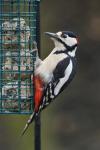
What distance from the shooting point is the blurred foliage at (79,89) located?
15016 millimetres

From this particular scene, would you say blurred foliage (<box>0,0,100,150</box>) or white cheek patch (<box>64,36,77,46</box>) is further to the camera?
blurred foliage (<box>0,0,100,150</box>)

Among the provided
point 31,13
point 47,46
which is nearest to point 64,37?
point 31,13

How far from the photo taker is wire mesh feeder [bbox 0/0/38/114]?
9594mm

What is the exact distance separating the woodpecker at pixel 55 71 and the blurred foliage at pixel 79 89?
525 cm

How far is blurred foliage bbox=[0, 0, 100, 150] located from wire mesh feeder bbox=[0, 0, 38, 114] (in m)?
5.11

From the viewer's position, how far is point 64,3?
51.0 feet

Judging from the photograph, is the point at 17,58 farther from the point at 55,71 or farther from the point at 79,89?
the point at 79,89

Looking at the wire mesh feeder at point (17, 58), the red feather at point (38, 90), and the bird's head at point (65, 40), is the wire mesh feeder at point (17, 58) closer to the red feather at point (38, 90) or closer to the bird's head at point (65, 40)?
the red feather at point (38, 90)

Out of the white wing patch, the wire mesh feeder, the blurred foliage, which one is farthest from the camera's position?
the blurred foliage

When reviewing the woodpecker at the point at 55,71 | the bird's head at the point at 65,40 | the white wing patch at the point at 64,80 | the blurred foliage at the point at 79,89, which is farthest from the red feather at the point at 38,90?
the blurred foliage at the point at 79,89

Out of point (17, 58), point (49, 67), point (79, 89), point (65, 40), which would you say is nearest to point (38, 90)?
point (49, 67)

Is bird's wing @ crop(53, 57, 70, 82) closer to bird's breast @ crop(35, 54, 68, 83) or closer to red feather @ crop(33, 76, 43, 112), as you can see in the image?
bird's breast @ crop(35, 54, 68, 83)

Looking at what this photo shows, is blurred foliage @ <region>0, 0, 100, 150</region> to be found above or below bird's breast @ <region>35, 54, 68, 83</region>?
below

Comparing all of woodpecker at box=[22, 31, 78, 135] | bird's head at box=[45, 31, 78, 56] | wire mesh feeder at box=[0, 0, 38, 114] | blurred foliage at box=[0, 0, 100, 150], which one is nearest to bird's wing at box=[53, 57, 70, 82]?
woodpecker at box=[22, 31, 78, 135]
